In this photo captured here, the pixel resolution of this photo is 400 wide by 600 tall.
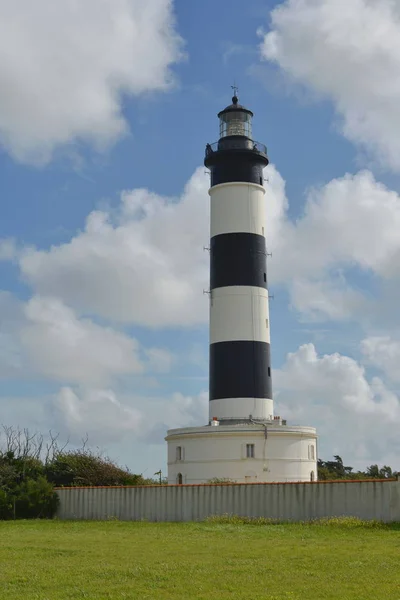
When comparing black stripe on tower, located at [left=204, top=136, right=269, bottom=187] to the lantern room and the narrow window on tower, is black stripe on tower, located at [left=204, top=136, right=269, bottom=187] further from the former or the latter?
the narrow window on tower

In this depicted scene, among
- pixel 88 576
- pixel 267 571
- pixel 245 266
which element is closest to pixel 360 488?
pixel 267 571

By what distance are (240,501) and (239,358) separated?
355 inches

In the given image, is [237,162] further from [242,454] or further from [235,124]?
[242,454]

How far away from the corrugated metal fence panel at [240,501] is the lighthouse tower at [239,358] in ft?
15.6

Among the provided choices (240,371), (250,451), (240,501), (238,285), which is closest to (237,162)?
(238,285)


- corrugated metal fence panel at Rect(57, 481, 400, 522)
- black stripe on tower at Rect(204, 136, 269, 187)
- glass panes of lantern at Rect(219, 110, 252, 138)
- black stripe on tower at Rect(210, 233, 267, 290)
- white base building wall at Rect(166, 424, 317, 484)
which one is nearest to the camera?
corrugated metal fence panel at Rect(57, 481, 400, 522)

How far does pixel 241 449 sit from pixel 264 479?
141 cm

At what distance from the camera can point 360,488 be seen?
21500 mm

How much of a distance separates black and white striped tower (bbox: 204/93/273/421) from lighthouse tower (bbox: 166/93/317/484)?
0.04 metres

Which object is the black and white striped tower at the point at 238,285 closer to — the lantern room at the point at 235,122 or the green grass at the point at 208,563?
the lantern room at the point at 235,122

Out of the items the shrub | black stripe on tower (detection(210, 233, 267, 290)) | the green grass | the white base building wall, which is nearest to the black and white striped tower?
black stripe on tower (detection(210, 233, 267, 290))

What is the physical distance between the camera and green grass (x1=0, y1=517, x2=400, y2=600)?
10758 millimetres

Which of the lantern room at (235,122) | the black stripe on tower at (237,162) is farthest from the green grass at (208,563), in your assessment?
the lantern room at (235,122)

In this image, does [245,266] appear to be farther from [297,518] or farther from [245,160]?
[297,518]
